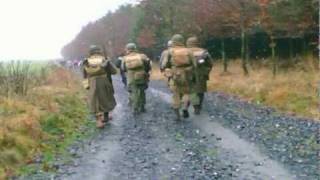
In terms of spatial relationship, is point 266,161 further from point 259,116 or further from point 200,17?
point 200,17

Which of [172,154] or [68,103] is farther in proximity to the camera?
[68,103]

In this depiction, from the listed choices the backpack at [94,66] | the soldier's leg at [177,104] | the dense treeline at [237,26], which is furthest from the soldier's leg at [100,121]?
the dense treeline at [237,26]

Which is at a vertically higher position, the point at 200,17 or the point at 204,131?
the point at 200,17

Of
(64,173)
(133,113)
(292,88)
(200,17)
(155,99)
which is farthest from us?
(200,17)

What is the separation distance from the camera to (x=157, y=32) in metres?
62.0

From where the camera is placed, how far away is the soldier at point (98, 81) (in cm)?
1792

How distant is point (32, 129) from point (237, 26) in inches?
913

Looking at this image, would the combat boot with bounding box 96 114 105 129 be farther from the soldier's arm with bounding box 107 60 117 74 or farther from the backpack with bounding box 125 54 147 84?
the backpack with bounding box 125 54 147 84

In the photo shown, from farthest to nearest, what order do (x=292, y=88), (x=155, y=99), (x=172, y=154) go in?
(x=155, y=99), (x=292, y=88), (x=172, y=154)

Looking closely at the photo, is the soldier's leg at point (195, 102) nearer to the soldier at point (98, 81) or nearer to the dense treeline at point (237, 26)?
the soldier at point (98, 81)

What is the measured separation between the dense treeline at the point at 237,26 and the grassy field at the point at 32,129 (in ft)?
42.5

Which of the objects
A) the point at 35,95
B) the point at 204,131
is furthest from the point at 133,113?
the point at 204,131

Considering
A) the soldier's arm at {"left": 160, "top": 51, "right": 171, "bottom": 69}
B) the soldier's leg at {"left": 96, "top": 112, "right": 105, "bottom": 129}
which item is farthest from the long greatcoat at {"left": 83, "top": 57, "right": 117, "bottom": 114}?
the soldier's arm at {"left": 160, "top": 51, "right": 171, "bottom": 69}

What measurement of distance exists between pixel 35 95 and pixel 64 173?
10.6m
